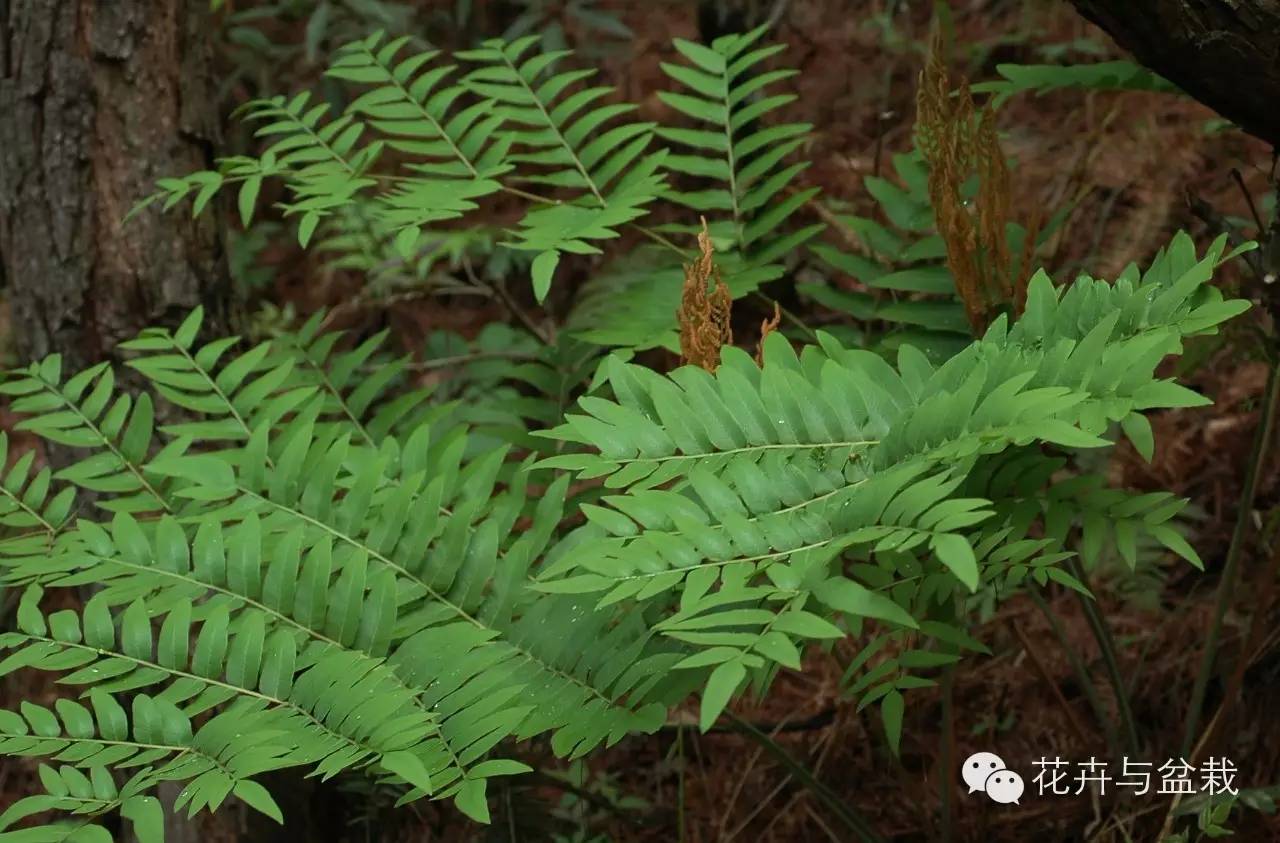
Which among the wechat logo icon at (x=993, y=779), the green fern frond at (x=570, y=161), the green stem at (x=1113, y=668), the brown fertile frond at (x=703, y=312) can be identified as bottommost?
the wechat logo icon at (x=993, y=779)

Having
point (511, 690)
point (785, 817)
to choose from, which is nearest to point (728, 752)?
point (785, 817)

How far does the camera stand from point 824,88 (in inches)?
158

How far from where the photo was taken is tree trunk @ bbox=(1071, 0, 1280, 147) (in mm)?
1682

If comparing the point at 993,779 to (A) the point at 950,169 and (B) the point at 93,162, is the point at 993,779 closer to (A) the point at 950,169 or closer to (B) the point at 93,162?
(A) the point at 950,169

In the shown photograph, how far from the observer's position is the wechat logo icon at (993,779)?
79.6 inches

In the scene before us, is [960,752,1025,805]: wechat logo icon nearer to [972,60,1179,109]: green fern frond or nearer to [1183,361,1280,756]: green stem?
[1183,361,1280,756]: green stem

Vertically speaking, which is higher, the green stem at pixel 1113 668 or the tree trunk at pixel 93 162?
the tree trunk at pixel 93 162

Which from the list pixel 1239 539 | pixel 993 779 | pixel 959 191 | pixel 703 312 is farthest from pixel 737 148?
pixel 993 779

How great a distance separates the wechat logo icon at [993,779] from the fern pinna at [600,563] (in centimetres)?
39

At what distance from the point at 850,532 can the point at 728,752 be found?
1.22 m

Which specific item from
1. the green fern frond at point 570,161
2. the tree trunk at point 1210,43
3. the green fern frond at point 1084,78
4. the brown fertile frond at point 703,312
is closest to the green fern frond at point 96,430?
the green fern frond at point 570,161

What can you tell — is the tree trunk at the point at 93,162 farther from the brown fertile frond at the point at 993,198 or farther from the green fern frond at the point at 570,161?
the brown fertile frond at the point at 993,198

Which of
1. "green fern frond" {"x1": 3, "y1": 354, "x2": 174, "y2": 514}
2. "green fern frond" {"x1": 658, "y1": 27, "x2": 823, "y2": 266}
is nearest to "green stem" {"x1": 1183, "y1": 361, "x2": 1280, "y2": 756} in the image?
"green fern frond" {"x1": 658, "y1": 27, "x2": 823, "y2": 266}

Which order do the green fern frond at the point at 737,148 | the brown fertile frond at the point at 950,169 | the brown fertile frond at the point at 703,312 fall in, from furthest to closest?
1. the green fern frond at the point at 737,148
2. the brown fertile frond at the point at 950,169
3. the brown fertile frond at the point at 703,312
